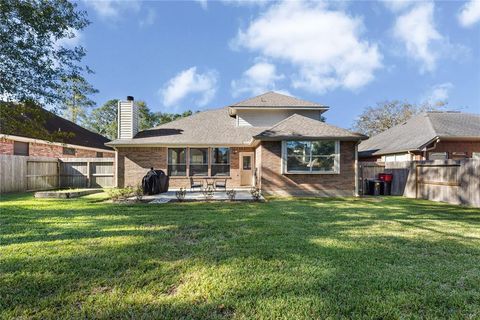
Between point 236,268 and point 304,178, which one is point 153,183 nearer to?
point 304,178

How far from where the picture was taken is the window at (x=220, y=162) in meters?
16.3

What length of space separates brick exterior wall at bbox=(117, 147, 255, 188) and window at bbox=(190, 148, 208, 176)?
0.66m

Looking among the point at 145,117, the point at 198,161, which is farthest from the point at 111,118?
the point at 198,161

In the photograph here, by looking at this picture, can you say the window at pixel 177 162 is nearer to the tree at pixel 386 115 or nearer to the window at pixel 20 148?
the window at pixel 20 148

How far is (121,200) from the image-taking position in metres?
10.2

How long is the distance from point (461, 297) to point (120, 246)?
15.4 feet

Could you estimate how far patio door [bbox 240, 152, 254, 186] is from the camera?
16.2m

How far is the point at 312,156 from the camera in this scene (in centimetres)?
1259

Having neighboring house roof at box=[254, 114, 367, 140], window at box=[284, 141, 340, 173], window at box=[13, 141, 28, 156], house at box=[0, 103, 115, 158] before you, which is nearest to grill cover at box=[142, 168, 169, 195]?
house at box=[0, 103, 115, 158]

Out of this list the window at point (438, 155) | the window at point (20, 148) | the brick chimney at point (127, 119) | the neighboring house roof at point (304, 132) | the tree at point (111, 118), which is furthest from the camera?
the tree at point (111, 118)

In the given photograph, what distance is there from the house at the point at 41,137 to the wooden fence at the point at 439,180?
13615 mm

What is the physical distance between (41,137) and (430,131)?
60.7 ft

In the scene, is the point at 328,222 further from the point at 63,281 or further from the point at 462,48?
the point at 462,48

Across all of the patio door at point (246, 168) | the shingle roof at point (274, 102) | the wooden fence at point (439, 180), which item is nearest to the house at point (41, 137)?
the patio door at point (246, 168)
